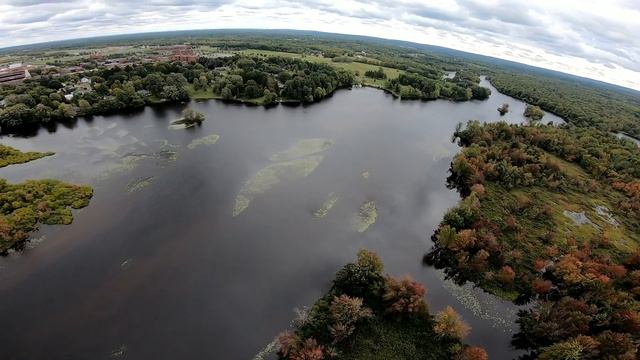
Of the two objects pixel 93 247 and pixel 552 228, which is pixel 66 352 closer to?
pixel 93 247

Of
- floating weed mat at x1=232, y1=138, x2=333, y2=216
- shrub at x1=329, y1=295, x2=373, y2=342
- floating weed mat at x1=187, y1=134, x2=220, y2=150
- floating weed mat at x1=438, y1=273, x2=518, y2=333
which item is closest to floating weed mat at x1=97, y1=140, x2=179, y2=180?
floating weed mat at x1=187, y1=134, x2=220, y2=150

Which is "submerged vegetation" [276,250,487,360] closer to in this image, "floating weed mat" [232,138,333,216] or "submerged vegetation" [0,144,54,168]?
"floating weed mat" [232,138,333,216]

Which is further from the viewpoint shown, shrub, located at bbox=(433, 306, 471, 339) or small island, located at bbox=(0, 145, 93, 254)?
small island, located at bbox=(0, 145, 93, 254)

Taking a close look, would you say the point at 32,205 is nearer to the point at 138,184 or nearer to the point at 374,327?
the point at 138,184

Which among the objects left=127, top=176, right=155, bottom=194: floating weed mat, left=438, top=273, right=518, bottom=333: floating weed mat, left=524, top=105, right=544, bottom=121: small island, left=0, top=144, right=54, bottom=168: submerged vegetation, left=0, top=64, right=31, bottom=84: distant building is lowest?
left=438, top=273, right=518, bottom=333: floating weed mat

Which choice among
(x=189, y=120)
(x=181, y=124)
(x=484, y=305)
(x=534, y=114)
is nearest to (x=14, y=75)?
(x=181, y=124)

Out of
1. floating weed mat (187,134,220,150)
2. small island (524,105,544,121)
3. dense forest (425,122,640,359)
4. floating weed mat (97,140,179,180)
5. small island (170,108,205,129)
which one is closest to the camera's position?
dense forest (425,122,640,359)

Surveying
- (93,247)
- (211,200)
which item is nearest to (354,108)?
(211,200)
